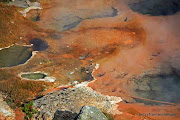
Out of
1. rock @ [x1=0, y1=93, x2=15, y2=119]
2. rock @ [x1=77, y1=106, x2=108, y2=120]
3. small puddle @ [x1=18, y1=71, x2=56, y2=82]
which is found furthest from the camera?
small puddle @ [x1=18, y1=71, x2=56, y2=82]

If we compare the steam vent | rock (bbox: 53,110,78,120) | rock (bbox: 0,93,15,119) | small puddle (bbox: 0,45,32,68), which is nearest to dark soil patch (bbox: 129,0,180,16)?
the steam vent

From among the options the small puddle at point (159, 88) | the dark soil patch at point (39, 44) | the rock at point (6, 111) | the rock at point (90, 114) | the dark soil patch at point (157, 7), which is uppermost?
the dark soil patch at point (157, 7)

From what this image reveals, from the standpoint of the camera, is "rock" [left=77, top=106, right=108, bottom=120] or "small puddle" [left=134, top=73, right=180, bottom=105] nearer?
"rock" [left=77, top=106, right=108, bottom=120]

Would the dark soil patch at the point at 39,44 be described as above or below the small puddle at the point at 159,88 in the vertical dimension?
above

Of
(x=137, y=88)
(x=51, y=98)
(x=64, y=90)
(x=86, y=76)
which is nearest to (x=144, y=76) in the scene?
(x=137, y=88)

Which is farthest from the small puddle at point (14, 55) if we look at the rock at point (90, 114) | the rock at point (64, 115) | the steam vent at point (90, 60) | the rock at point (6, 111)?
the rock at point (90, 114)

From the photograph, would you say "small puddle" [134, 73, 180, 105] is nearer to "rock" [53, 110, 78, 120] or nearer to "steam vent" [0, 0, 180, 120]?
"steam vent" [0, 0, 180, 120]

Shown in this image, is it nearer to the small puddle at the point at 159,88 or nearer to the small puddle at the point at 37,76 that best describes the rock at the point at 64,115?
the small puddle at the point at 37,76

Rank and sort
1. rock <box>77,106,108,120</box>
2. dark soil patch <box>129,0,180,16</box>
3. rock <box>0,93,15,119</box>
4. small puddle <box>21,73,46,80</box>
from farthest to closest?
dark soil patch <box>129,0,180,16</box>, small puddle <box>21,73,46,80</box>, rock <box>0,93,15,119</box>, rock <box>77,106,108,120</box>

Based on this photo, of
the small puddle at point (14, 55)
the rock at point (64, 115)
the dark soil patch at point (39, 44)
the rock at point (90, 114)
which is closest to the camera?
the rock at point (90, 114)
